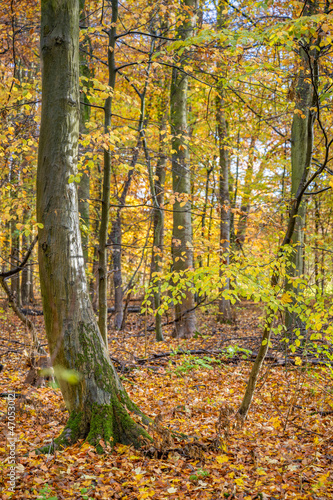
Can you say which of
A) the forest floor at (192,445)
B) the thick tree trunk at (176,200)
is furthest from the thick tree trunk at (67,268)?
the thick tree trunk at (176,200)

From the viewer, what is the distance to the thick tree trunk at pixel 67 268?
11.2 feet

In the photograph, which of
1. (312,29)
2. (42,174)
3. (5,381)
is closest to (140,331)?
(5,381)

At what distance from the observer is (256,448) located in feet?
12.4

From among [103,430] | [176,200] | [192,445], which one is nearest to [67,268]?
[103,430]

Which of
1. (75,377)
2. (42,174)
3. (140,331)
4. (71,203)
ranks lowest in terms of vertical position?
(140,331)

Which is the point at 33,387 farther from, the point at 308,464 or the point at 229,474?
the point at 308,464

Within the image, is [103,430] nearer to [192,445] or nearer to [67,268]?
[192,445]

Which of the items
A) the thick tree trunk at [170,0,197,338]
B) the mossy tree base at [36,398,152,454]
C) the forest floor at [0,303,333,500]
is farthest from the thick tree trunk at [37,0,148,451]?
the thick tree trunk at [170,0,197,338]

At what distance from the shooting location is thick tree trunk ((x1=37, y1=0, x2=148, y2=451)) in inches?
134

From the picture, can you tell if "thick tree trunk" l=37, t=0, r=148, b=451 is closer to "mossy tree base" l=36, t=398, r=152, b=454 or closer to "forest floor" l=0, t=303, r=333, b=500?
"mossy tree base" l=36, t=398, r=152, b=454

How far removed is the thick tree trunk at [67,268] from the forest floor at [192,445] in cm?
27

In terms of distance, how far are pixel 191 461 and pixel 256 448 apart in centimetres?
78

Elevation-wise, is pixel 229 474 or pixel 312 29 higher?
pixel 312 29

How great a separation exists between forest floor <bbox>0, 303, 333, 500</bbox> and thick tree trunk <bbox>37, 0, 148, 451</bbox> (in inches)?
10.7
